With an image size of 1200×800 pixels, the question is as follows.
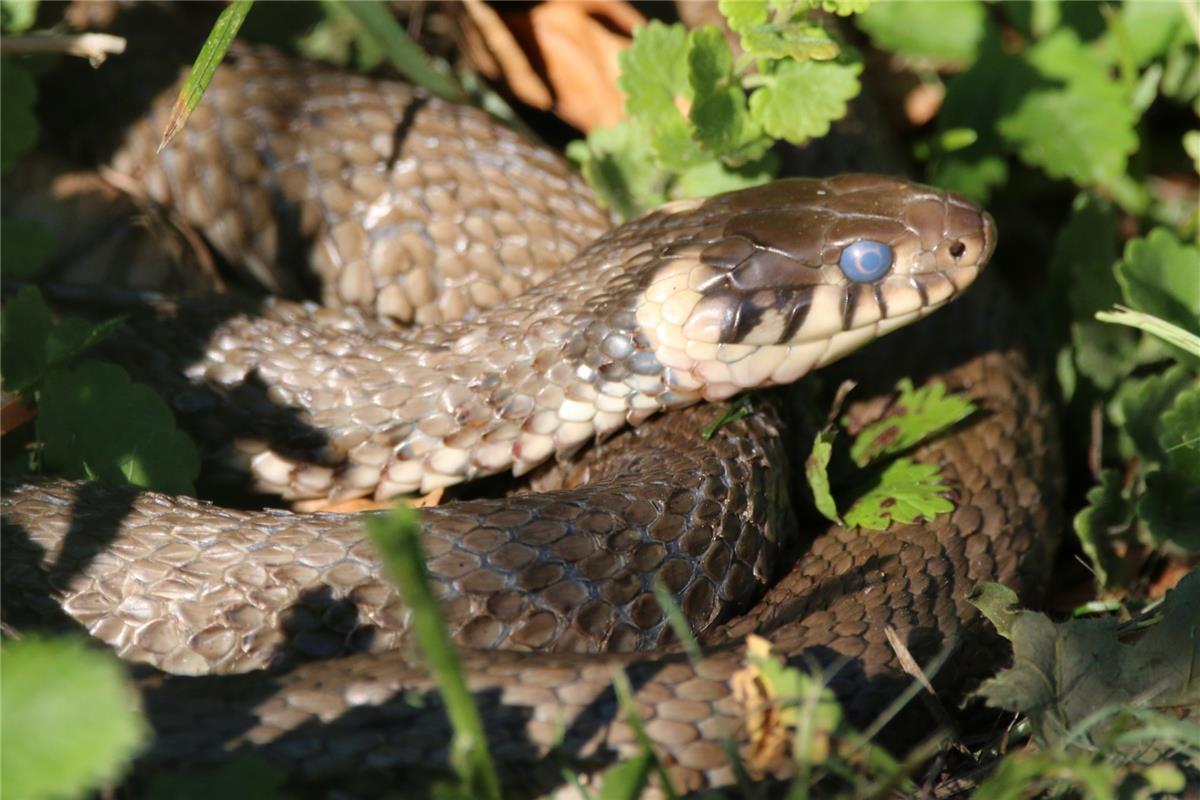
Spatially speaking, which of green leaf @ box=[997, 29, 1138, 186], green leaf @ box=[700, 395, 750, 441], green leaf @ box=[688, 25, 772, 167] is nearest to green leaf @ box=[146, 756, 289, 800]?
green leaf @ box=[700, 395, 750, 441]

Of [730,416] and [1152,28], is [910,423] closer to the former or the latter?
[730,416]

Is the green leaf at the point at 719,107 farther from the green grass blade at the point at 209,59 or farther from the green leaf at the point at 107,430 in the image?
the green leaf at the point at 107,430

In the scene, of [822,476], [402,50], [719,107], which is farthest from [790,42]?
[402,50]

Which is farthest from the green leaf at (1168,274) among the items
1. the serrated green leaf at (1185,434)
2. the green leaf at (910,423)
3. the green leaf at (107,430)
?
the green leaf at (107,430)

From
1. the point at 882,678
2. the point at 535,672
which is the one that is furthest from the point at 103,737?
the point at 882,678

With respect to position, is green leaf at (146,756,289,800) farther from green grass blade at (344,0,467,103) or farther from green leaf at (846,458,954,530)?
green grass blade at (344,0,467,103)

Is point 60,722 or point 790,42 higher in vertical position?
point 790,42
